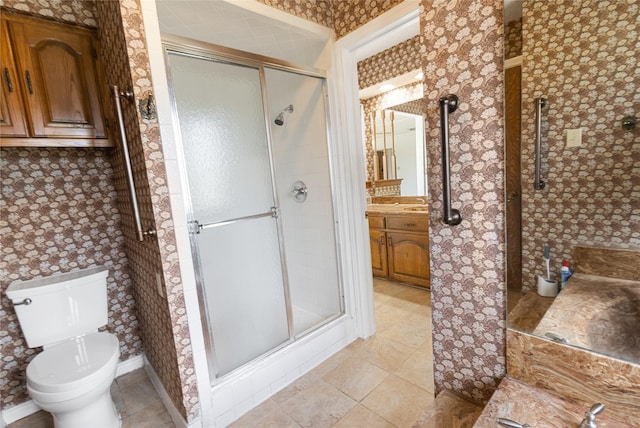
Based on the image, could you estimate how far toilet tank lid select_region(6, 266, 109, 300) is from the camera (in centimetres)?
158

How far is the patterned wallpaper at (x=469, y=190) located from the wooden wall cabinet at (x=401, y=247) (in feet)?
5.86

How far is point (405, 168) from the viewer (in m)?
3.49

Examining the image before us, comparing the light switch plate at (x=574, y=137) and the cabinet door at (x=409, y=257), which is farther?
the cabinet door at (x=409, y=257)

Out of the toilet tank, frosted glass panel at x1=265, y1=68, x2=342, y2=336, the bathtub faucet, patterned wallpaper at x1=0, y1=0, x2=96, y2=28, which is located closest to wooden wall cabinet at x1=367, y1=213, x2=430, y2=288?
frosted glass panel at x1=265, y1=68, x2=342, y2=336

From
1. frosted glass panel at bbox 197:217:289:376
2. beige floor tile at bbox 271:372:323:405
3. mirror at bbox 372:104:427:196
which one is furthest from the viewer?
mirror at bbox 372:104:427:196

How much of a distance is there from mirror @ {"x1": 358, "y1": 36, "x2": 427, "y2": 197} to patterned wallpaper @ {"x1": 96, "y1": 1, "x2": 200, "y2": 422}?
2.41 meters

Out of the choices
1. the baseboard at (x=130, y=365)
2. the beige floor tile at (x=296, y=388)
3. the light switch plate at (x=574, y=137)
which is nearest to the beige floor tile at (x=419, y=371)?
the beige floor tile at (x=296, y=388)

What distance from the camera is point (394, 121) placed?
11.4 ft

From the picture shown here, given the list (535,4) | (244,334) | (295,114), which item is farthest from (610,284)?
(295,114)

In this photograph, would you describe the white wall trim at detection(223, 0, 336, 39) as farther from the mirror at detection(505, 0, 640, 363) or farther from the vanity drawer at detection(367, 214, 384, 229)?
the vanity drawer at detection(367, 214, 384, 229)

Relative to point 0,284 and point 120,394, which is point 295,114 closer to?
point 0,284

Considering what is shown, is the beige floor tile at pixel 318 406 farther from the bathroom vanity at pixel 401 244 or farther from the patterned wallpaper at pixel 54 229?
the bathroom vanity at pixel 401 244

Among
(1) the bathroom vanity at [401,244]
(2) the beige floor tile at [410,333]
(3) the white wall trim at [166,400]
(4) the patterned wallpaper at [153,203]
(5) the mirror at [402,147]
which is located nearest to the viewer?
(4) the patterned wallpaper at [153,203]

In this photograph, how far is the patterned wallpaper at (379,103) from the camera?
10.5ft
